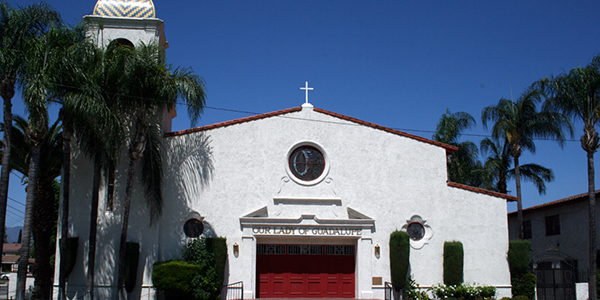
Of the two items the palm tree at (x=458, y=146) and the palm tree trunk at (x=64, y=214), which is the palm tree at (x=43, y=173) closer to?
the palm tree trunk at (x=64, y=214)

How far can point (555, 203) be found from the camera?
28969mm

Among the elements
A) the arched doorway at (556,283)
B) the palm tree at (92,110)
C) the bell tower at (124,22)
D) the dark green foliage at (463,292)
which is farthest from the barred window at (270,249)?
the arched doorway at (556,283)

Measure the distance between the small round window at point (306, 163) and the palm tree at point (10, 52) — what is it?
10266 millimetres

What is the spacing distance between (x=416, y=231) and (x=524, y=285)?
4702mm

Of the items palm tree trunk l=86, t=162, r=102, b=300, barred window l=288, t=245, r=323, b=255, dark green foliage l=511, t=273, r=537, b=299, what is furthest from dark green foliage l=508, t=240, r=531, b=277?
palm tree trunk l=86, t=162, r=102, b=300

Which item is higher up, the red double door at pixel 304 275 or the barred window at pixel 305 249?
the barred window at pixel 305 249

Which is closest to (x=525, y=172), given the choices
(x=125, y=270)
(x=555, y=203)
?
(x=555, y=203)

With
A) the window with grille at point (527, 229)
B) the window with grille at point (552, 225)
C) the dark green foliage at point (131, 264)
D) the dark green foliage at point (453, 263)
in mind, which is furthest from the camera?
the window with grille at point (527, 229)

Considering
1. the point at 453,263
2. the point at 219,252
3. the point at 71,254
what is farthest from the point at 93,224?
the point at 453,263

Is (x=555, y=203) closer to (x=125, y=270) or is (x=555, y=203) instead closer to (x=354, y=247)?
(x=354, y=247)

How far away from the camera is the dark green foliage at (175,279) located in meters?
18.8

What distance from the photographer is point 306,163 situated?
2211cm

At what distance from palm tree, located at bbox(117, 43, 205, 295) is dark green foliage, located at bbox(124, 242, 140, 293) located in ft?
1.06

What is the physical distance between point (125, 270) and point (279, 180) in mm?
6669
